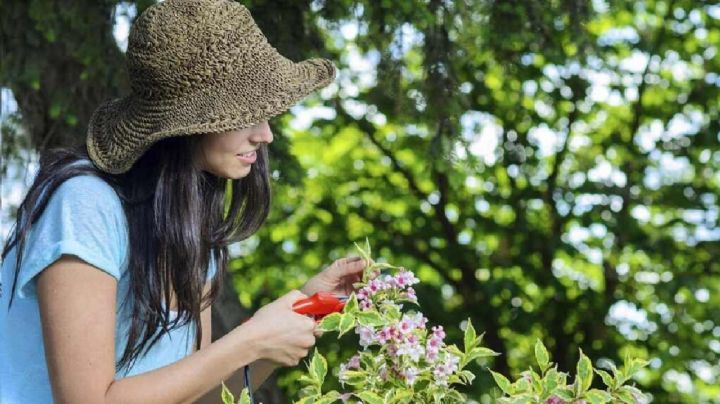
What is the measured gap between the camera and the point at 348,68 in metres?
5.40

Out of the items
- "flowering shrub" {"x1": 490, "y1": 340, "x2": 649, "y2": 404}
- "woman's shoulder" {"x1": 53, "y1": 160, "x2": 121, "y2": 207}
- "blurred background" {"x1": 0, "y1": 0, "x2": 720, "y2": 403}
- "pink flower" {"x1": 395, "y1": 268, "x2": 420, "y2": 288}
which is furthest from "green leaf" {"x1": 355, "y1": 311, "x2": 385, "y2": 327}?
"blurred background" {"x1": 0, "y1": 0, "x2": 720, "y2": 403}

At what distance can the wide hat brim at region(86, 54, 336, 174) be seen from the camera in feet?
6.44

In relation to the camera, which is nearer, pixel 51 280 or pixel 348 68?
pixel 51 280

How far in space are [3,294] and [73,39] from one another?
2.26 m

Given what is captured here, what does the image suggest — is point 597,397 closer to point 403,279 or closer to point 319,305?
point 403,279

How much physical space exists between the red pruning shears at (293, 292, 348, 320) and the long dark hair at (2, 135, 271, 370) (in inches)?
8.6

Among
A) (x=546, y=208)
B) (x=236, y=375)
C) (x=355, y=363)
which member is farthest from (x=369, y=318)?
(x=546, y=208)

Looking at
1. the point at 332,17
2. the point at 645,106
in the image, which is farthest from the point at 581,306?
the point at 332,17

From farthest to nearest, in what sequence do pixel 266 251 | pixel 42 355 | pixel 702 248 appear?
pixel 266 251 < pixel 702 248 < pixel 42 355

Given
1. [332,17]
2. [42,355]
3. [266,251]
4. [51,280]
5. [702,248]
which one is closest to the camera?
[51,280]

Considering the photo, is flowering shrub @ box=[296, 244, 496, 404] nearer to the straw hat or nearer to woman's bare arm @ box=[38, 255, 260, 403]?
woman's bare arm @ box=[38, 255, 260, 403]

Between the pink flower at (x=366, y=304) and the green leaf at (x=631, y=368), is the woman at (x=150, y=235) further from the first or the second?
the green leaf at (x=631, y=368)

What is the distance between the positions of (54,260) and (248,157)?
39 cm

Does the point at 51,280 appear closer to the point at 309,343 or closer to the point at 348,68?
the point at 309,343
